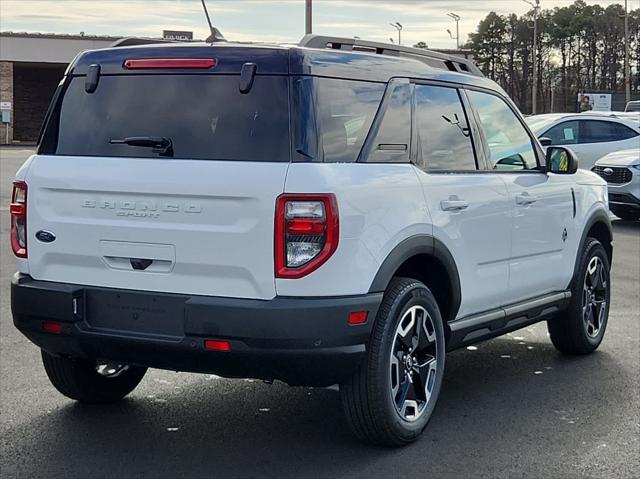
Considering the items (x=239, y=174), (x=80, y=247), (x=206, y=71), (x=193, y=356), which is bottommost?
(x=193, y=356)

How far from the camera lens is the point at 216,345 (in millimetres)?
4387

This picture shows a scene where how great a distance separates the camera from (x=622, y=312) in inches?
342

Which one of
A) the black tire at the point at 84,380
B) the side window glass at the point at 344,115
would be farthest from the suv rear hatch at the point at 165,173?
the black tire at the point at 84,380

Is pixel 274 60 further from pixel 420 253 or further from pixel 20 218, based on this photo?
pixel 20 218

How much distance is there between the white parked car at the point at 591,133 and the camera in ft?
59.6

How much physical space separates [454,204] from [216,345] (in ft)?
5.17

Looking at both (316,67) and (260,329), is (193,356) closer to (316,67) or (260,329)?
(260,329)

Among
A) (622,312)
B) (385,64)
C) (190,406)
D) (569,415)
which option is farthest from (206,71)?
(622,312)

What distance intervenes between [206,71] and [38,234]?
1.13 meters

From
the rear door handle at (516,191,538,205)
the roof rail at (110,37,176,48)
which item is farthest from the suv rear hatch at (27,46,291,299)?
the rear door handle at (516,191,538,205)

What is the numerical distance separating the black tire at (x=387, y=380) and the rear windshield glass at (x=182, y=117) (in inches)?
35.9

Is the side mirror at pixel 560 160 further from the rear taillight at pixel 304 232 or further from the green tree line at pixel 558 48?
the green tree line at pixel 558 48

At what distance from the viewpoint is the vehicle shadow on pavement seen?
465 cm

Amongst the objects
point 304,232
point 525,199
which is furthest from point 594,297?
point 304,232
